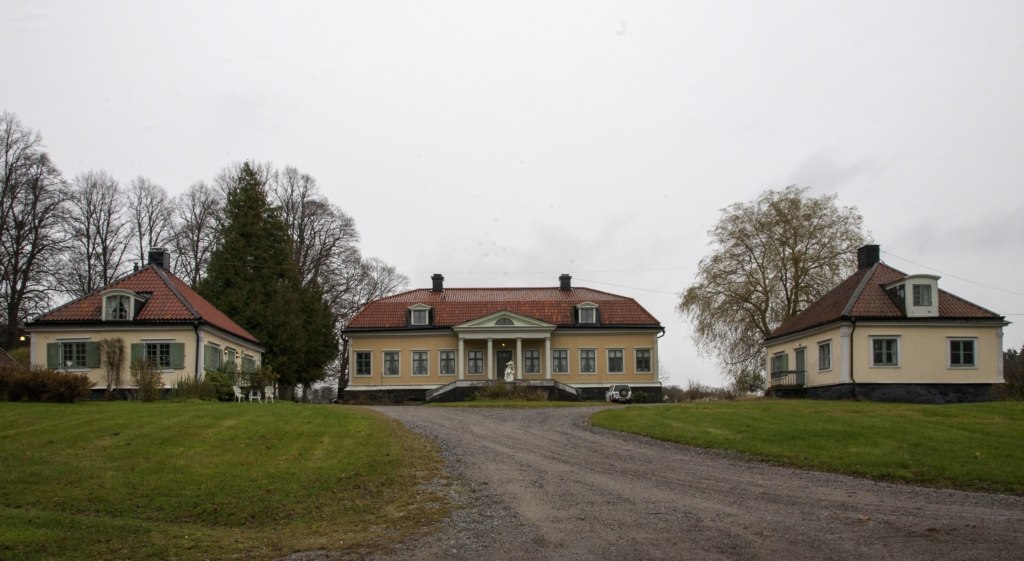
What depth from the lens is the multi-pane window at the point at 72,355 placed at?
115ft

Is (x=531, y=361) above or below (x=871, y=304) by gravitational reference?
below

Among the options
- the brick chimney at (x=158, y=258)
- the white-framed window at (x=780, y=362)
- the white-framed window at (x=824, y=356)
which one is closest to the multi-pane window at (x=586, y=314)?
the white-framed window at (x=780, y=362)

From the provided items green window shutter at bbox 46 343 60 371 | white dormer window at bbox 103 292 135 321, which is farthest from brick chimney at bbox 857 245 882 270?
green window shutter at bbox 46 343 60 371

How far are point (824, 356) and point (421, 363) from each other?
22.2 metres

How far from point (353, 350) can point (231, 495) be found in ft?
116

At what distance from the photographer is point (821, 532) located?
11.1 m

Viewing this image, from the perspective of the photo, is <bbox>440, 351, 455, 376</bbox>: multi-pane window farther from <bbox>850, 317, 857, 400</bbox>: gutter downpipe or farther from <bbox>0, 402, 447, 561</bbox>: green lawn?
<bbox>0, 402, 447, 561</bbox>: green lawn

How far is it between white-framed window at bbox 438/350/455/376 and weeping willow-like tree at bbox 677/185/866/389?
13318 millimetres

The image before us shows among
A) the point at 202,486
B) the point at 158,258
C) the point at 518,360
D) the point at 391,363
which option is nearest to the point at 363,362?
the point at 391,363

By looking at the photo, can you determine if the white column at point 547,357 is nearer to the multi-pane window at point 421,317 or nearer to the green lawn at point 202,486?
the multi-pane window at point 421,317

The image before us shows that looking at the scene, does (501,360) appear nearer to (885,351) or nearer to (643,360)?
(643,360)

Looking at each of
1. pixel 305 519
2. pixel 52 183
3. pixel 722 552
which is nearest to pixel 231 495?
pixel 305 519

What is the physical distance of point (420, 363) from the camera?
49.2 m

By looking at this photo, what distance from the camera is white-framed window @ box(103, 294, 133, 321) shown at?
3578 cm
